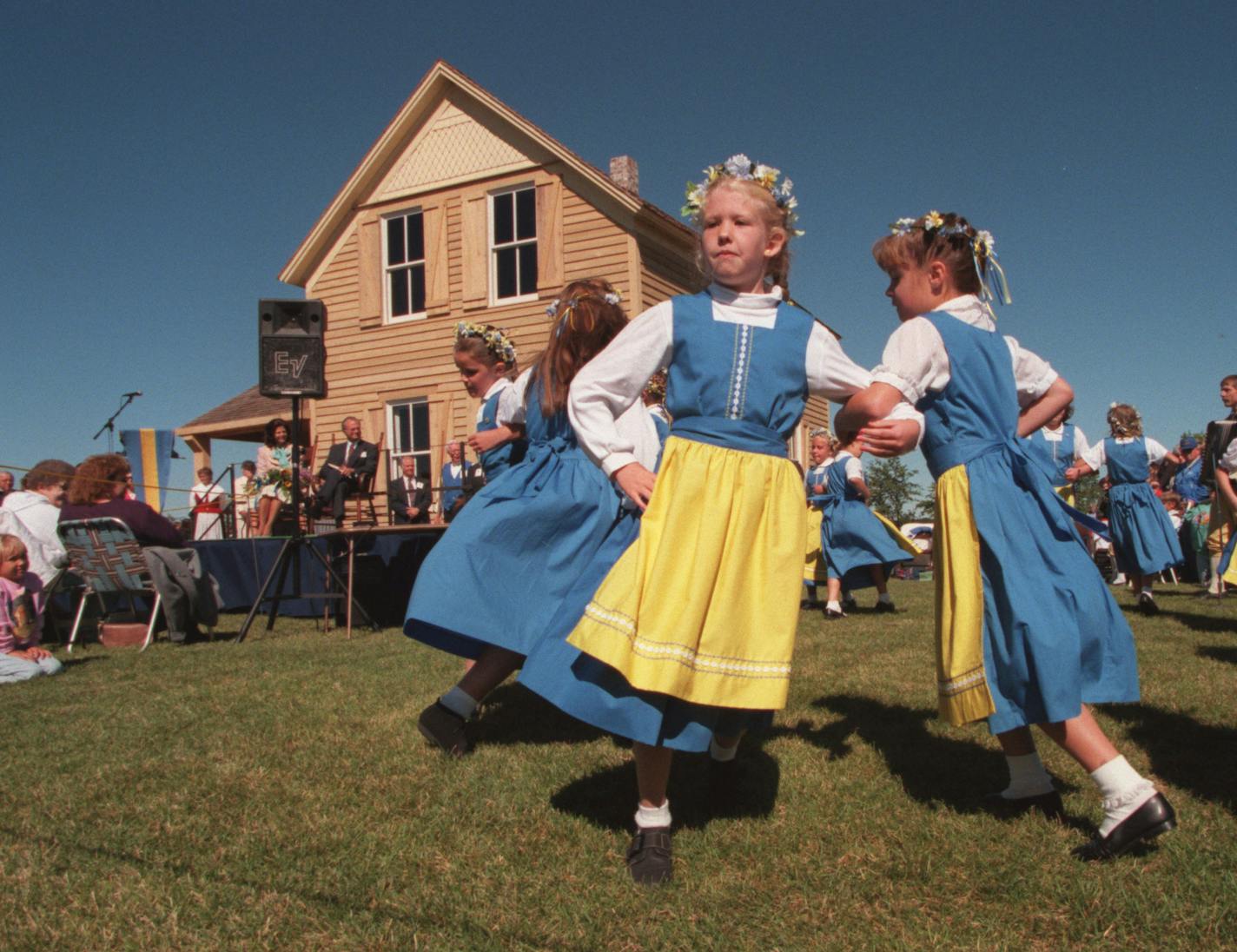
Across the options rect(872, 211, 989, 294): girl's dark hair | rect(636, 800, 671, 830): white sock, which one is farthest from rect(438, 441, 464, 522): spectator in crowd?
rect(636, 800, 671, 830): white sock

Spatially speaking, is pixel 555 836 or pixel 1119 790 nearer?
pixel 1119 790

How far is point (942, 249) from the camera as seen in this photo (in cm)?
285

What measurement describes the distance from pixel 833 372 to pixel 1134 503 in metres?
7.30

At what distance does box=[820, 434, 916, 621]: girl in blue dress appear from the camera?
8367 mm

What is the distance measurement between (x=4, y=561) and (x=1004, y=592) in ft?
20.9

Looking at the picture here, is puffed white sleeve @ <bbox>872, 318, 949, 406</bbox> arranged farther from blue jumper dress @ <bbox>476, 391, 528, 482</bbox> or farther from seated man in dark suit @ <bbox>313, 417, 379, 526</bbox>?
seated man in dark suit @ <bbox>313, 417, 379, 526</bbox>

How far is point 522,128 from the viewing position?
14133mm

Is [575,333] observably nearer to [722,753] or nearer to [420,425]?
[722,753]

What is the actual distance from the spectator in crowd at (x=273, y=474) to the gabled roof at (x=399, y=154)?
4865 mm

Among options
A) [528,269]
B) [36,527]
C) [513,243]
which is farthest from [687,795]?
[513,243]

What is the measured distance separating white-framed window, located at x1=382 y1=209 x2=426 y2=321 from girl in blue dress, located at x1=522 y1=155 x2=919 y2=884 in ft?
43.0

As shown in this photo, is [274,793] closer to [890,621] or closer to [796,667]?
[796,667]

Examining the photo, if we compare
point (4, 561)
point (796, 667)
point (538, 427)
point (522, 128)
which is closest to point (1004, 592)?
point (538, 427)

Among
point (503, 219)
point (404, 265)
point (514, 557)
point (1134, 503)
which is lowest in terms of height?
point (1134, 503)
